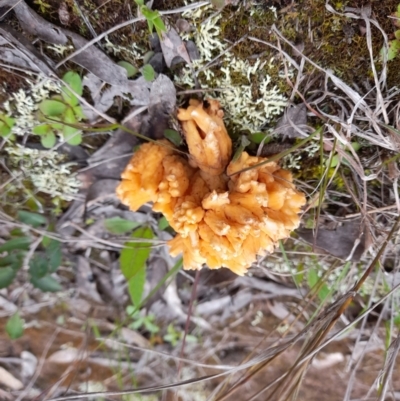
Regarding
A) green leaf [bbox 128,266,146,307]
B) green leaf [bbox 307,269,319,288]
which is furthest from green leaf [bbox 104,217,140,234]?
green leaf [bbox 307,269,319,288]


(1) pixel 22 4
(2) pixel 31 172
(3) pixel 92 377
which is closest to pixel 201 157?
(1) pixel 22 4

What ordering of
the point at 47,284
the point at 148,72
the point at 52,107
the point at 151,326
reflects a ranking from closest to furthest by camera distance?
the point at 148,72
the point at 52,107
the point at 47,284
the point at 151,326

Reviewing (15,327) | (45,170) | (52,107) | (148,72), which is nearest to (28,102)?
(52,107)

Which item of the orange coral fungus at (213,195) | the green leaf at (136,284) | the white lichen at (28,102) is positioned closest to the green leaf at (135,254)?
the green leaf at (136,284)

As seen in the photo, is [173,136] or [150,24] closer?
[150,24]

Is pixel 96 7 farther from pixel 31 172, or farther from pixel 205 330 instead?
pixel 205 330

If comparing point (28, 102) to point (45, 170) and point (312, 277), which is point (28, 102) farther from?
point (312, 277)
